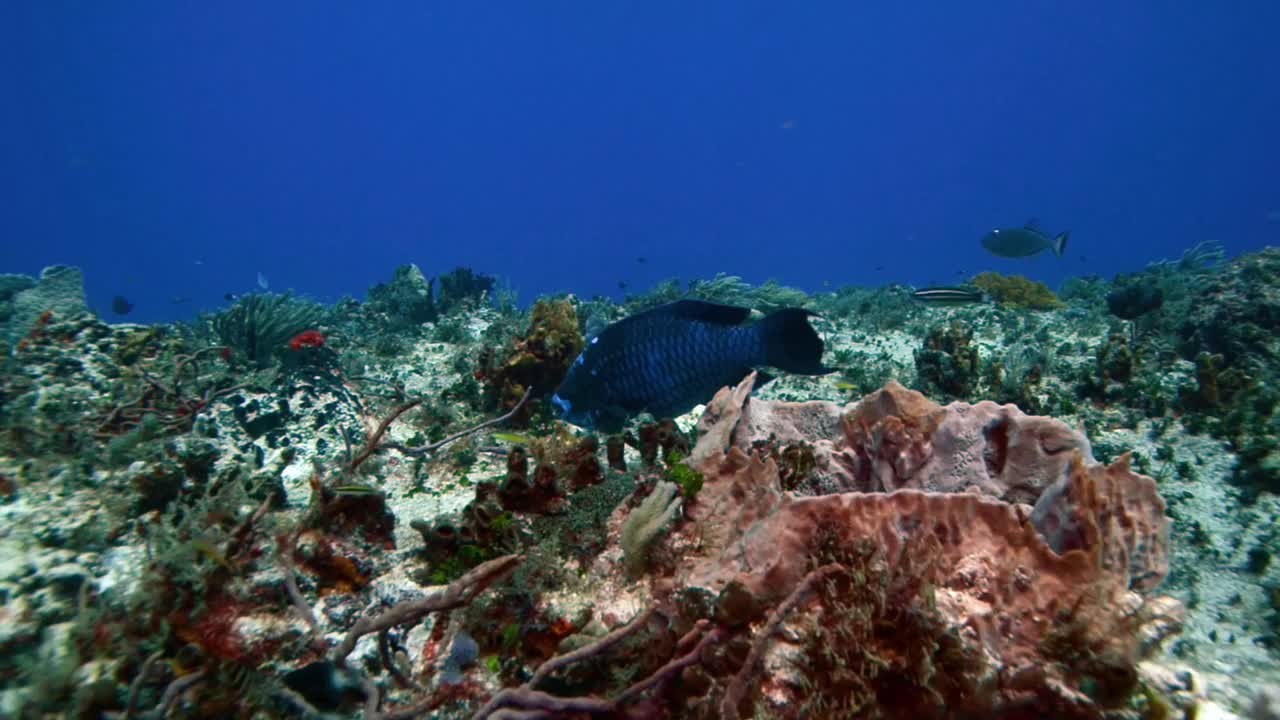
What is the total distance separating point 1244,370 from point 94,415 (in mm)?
12097

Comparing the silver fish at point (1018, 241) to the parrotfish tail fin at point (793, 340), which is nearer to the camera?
the parrotfish tail fin at point (793, 340)

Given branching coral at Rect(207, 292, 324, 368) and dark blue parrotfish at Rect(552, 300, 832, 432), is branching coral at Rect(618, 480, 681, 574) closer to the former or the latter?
dark blue parrotfish at Rect(552, 300, 832, 432)

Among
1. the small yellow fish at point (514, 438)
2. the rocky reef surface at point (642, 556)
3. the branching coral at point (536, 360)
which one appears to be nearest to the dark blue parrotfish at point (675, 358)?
the rocky reef surface at point (642, 556)

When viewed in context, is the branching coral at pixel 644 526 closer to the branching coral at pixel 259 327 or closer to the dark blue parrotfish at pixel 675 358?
the dark blue parrotfish at pixel 675 358

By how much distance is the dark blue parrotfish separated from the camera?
407 cm

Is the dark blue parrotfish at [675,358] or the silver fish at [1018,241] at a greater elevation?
the silver fish at [1018,241]

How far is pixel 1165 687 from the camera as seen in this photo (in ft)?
6.73

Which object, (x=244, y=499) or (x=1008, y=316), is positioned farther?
(x=1008, y=316)

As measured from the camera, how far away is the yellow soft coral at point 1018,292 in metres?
12.9

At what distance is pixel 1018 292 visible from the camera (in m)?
13.4

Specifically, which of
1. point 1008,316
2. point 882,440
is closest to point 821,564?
point 882,440

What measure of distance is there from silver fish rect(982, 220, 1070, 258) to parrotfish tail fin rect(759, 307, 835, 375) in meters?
12.1

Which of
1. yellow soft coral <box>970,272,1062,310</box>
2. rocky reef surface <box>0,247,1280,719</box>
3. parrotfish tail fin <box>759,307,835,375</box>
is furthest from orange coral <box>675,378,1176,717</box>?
→ yellow soft coral <box>970,272,1062,310</box>

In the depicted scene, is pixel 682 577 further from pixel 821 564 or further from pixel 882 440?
pixel 882 440
